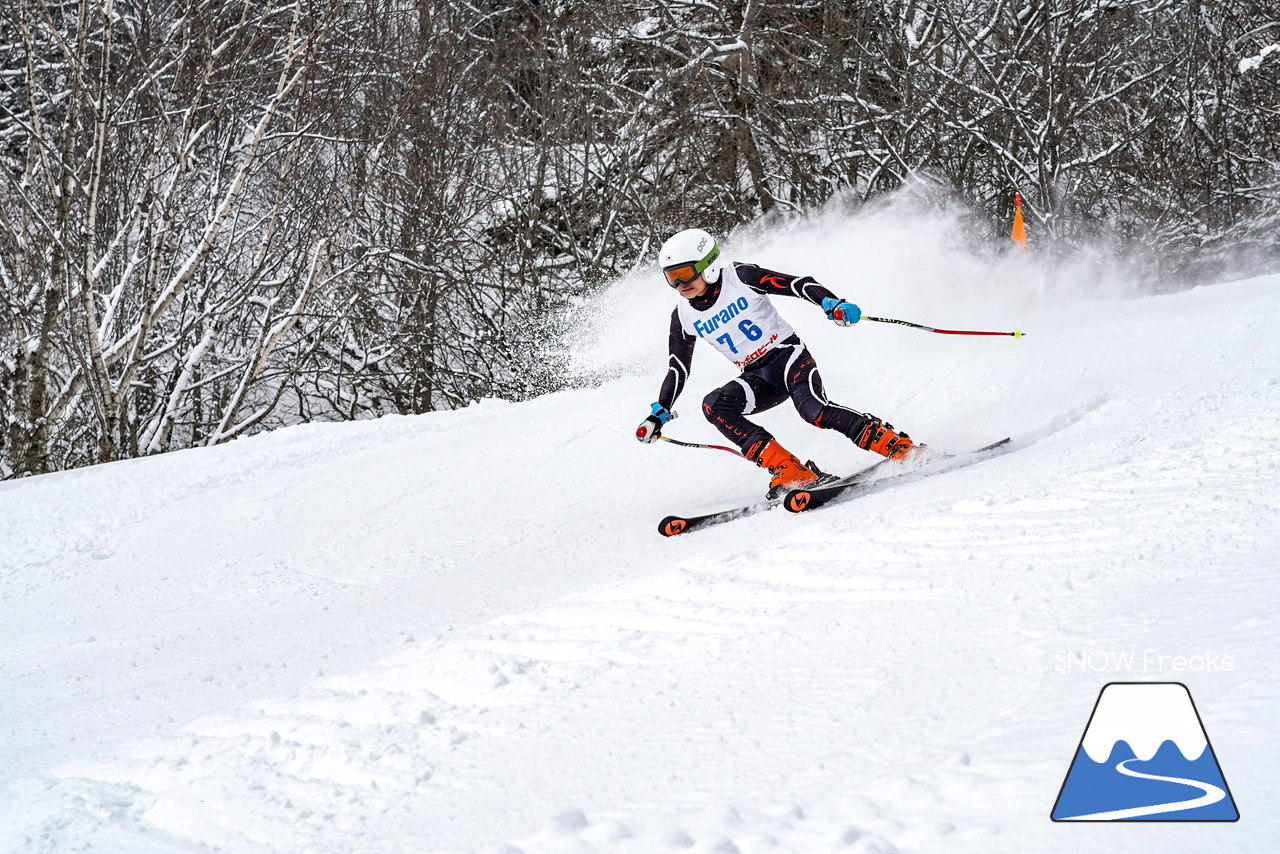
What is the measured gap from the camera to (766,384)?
17.6ft

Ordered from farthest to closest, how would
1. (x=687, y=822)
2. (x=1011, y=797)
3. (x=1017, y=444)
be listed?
1. (x=1017, y=444)
2. (x=687, y=822)
3. (x=1011, y=797)

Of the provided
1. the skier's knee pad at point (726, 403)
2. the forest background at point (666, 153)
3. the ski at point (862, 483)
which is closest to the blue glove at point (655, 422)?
the skier's knee pad at point (726, 403)

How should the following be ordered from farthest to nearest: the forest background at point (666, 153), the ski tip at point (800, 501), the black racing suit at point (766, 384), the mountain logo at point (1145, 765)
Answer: the forest background at point (666, 153) → the black racing suit at point (766, 384) → the ski tip at point (800, 501) → the mountain logo at point (1145, 765)

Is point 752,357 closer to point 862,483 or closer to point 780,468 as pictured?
point 780,468

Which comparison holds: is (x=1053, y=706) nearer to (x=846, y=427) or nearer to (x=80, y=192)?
(x=846, y=427)

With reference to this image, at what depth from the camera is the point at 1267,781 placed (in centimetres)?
172

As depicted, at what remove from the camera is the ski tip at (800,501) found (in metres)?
4.68

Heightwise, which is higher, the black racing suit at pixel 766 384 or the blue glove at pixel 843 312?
the blue glove at pixel 843 312

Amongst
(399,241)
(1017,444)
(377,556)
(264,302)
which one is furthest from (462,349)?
(1017,444)

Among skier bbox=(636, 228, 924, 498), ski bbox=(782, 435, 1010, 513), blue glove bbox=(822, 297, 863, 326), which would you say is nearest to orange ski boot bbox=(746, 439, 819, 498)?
skier bbox=(636, 228, 924, 498)

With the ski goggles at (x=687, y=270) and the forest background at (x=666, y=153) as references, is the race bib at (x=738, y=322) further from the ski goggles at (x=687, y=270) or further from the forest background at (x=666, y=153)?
the forest background at (x=666, y=153)

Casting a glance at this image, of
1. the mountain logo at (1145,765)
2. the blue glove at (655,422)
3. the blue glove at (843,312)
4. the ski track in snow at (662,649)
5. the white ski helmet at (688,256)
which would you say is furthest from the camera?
the blue glove at (655,422)

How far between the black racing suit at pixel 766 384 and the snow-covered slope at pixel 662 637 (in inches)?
21.6

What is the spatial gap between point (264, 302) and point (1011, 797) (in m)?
11.7
